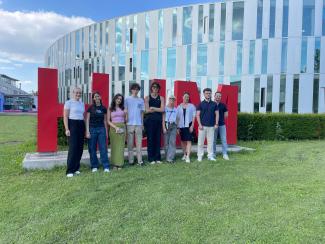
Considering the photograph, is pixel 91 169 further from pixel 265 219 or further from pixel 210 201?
pixel 265 219

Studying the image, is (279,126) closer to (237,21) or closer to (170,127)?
(170,127)

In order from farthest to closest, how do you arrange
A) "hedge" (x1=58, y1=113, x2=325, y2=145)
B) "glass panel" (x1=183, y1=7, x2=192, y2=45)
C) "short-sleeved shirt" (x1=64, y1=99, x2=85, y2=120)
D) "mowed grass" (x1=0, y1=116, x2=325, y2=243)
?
"glass panel" (x1=183, y1=7, x2=192, y2=45)
"hedge" (x1=58, y1=113, x2=325, y2=145)
"short-sleeved shirt" (x1=64, y1=99, x2=85, y2=120)
"mowed grass" (x1=0, y1=116, x2=325, y2=243)

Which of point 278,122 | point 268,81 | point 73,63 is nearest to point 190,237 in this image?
point 278,122

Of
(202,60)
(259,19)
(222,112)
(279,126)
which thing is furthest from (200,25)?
(222,112)

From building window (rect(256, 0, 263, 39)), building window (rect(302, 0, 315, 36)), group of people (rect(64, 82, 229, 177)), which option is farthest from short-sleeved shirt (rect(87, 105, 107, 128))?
building window (rect(302, 0, 315, 36))

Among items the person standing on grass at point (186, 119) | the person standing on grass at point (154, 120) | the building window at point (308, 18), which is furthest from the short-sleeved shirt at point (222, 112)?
the building window at point (308, 18)

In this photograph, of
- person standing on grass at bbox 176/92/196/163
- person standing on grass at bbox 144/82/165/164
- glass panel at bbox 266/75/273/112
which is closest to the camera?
person standing on grass at bbox 144/82/165/164

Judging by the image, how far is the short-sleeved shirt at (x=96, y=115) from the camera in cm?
658

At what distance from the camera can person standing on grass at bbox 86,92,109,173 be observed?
6.60 meters

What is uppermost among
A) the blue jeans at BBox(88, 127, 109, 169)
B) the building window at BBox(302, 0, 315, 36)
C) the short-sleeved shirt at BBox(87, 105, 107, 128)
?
the building window at BBox(302, 0, 315, 36)

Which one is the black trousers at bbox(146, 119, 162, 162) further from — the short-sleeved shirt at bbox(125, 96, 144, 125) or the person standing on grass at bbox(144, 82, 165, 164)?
the short-sleeved shirt at bbox(125, 96, 144, 125)

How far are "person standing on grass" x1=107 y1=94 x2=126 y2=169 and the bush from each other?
6.45 m

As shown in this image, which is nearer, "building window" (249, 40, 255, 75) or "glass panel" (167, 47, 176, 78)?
"building window" (249, 40, 255, 75)

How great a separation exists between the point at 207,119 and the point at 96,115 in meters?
2.79
